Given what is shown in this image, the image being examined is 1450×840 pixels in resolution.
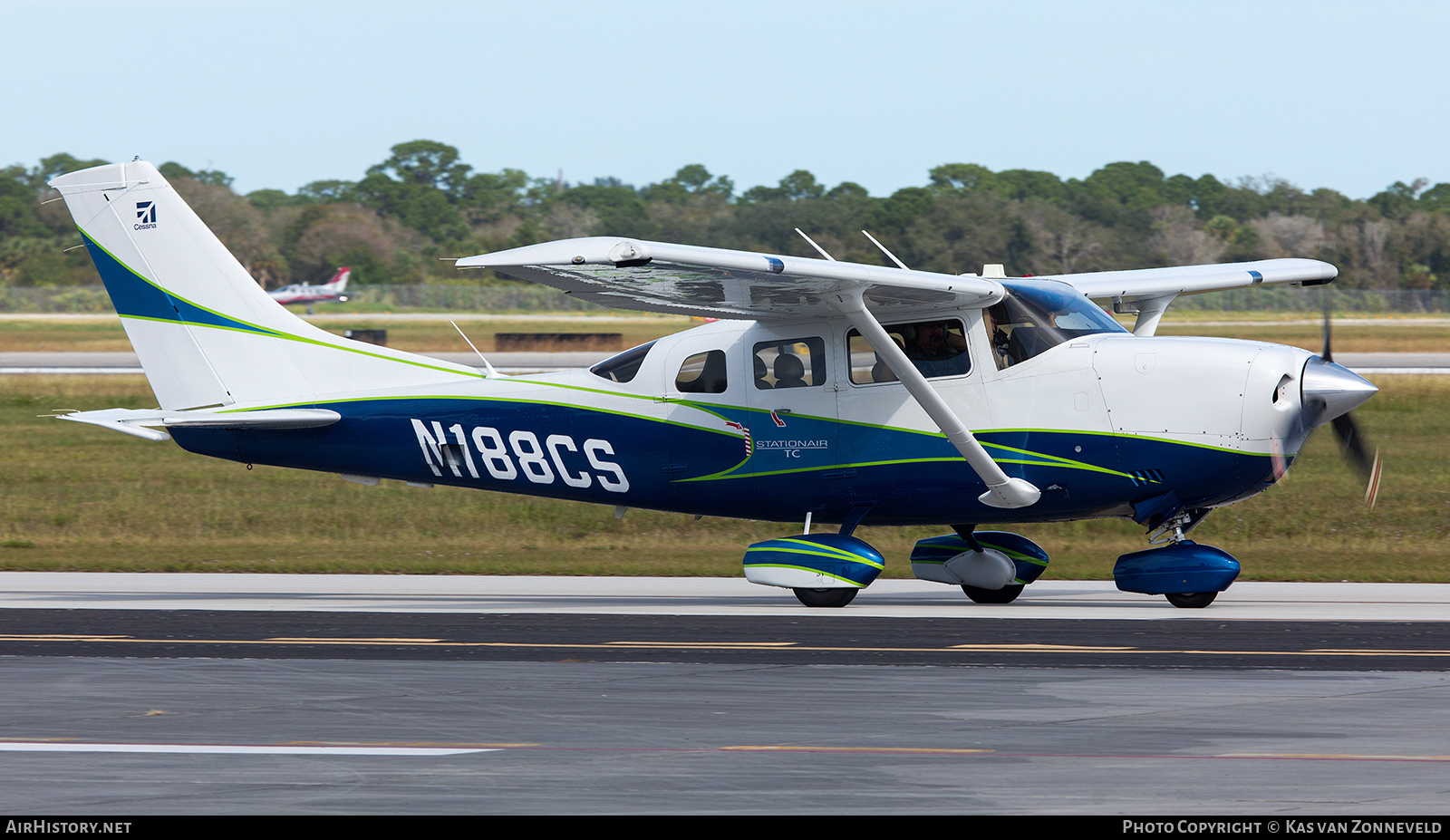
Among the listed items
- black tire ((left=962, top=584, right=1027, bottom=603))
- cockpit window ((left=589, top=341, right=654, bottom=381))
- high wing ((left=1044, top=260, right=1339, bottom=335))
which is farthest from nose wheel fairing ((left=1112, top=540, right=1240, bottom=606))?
cockpit window ((left=589, top=341, right=654, bottom=381))

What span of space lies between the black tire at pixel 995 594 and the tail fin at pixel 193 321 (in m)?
5.40

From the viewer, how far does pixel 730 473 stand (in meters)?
14.2

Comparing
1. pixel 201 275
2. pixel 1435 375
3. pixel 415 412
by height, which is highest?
pixel 201 275

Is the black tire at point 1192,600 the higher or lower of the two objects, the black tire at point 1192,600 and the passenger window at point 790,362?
the lower

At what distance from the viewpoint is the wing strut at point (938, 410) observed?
12.8m

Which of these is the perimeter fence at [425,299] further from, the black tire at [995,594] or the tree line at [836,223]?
the black tire at [995,594]

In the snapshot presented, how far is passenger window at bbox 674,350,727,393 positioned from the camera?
1416cm

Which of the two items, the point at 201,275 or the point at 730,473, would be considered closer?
the point at 730,473

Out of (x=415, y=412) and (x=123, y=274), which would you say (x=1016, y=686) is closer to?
(x=415, y=412)

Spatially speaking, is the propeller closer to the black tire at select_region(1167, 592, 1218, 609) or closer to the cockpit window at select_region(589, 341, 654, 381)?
the black tire at select_region(1167, 592, 1218, 609)

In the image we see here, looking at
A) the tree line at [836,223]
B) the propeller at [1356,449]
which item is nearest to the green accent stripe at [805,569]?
the propeller at [1356,449]
